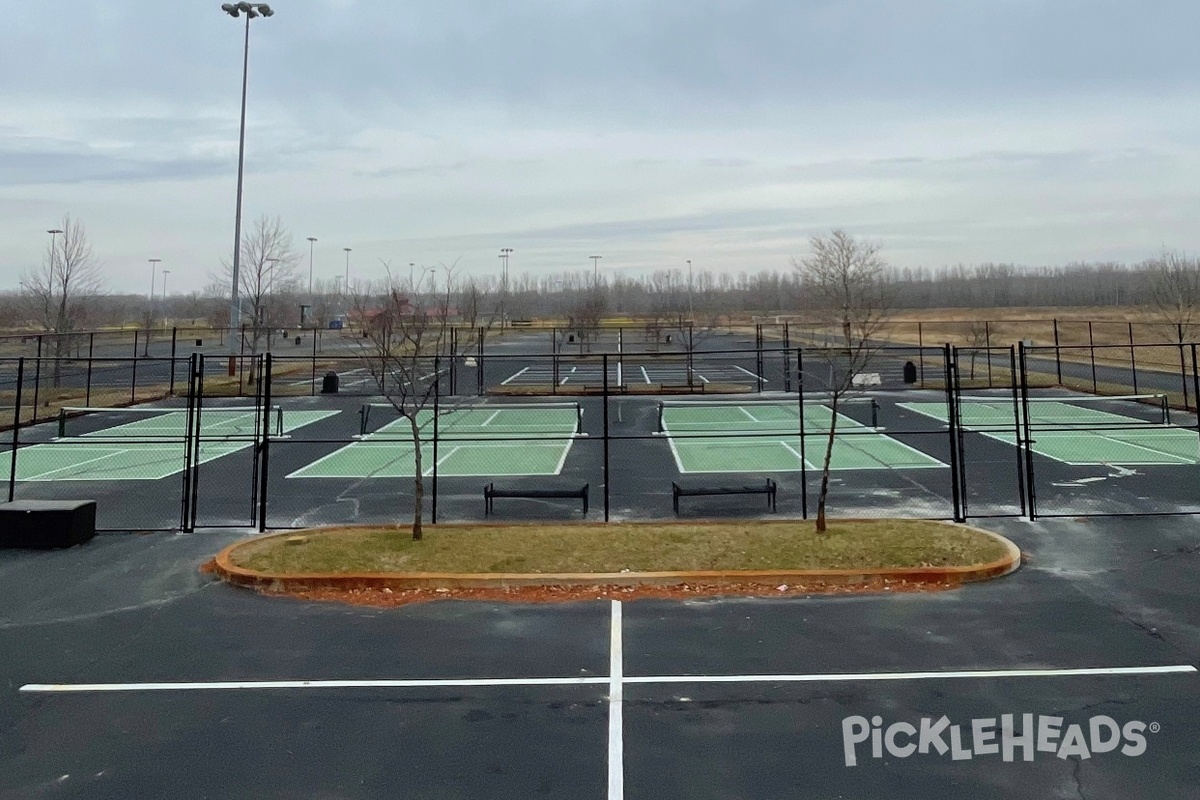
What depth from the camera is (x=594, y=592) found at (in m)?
9.16

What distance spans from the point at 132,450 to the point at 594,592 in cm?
1613

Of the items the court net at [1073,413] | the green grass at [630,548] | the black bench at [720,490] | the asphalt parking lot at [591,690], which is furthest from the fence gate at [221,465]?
the court net at [1073,413]

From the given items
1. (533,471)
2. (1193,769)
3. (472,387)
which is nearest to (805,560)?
(1193,769)

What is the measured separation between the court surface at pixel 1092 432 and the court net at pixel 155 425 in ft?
64.3

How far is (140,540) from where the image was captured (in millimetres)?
11359

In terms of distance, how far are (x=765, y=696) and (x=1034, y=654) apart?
275 cm

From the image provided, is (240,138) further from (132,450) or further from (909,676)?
(909,676)

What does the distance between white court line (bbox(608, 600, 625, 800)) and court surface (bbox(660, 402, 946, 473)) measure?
19.4ft

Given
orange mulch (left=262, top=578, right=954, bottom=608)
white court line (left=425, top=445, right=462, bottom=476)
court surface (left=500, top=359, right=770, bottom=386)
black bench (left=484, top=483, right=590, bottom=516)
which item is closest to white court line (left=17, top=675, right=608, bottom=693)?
orange mulch (left=262, top=578, right=954, bottom=608)

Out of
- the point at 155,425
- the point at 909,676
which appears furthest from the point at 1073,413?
the point at 155,425

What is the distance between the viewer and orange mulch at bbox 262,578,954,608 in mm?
9000

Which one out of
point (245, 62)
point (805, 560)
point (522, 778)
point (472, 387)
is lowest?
point (522, 778)

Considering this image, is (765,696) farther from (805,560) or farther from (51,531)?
(51,531)

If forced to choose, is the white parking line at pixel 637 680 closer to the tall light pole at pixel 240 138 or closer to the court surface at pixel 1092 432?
the court surface at pixel 1092 432
